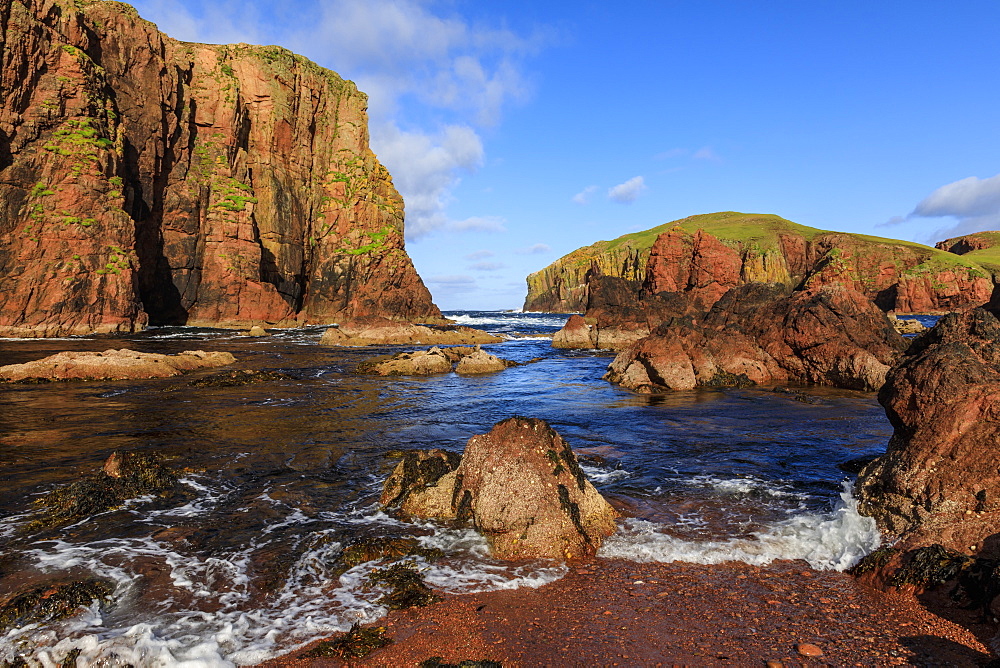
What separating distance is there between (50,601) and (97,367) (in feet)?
73.3

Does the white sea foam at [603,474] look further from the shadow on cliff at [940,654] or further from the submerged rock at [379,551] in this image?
the shadow on cliff at [940,654]

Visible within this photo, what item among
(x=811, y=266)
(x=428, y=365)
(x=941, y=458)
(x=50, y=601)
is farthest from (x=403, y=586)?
(x=811, y=266)

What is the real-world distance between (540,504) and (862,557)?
4.37m

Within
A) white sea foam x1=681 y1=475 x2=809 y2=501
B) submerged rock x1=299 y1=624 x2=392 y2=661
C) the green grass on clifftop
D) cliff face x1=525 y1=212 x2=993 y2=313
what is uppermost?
the green grass on clifftop

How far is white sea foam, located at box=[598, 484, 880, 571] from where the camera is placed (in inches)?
268

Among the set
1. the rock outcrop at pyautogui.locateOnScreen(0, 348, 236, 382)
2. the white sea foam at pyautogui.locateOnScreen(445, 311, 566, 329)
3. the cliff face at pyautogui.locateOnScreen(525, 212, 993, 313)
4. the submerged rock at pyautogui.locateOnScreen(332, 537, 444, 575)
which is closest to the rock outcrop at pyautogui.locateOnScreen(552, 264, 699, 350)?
the cliff face at pyautogui.locateOnScreen(525, 212, 993, 313)

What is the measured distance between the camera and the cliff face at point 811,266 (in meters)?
78.9

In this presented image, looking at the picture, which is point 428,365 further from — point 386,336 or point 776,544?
point 776,544

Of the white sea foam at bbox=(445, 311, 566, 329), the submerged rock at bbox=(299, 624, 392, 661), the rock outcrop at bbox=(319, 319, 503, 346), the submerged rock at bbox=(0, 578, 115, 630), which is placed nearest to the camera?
the submerged rock at bbox=(299, 624, 392, 661)

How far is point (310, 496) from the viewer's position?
9.40 metres

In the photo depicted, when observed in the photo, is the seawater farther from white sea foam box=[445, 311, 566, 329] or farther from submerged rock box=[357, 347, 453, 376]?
white sea foam box=[445, 311, 566, 329]

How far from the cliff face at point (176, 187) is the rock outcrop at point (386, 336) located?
74.0ft

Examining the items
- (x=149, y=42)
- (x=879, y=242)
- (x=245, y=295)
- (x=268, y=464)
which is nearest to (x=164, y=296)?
(x=245, y=295)

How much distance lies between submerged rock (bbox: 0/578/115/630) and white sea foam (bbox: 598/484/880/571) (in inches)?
249
